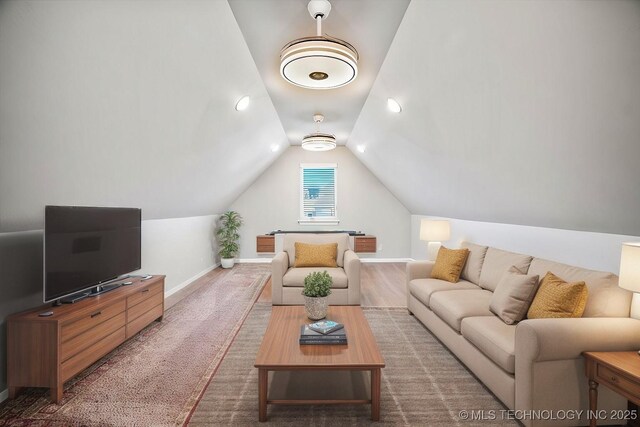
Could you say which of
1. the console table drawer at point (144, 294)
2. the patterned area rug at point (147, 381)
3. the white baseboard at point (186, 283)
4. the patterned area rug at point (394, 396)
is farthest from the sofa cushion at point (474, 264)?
the white baseboard at point (186, 283)

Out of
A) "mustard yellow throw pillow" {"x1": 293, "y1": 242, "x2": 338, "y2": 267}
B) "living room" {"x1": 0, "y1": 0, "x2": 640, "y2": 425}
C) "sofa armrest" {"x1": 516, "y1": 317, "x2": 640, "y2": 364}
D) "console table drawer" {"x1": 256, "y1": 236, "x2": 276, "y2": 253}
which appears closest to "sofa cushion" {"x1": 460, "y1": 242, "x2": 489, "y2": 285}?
"living room" {"x1": 0, "y1": 0, "x2": 640, "y2": 425}

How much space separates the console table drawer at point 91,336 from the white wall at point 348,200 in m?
4.85

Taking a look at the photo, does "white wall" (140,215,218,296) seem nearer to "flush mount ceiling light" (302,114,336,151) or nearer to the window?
the window

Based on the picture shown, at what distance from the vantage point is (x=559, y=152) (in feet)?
7.05

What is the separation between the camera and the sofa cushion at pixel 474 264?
3.50 m

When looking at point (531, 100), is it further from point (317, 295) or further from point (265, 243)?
point (265, 243)

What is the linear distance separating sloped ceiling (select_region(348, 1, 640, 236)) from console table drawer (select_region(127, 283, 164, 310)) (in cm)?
336

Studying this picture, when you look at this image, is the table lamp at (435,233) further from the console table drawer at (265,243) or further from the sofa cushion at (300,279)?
the console table drawer at (265,243)

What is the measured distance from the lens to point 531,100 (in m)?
2.03

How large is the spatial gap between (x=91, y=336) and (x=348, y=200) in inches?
231

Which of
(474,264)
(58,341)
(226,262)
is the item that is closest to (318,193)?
(226,262)

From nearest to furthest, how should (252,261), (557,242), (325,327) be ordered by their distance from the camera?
(325,327), (557,242), (252,261)

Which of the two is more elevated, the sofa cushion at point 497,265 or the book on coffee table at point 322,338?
the sofa cushion at point 497,265

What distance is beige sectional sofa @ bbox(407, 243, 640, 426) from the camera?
Result: 1.80m
